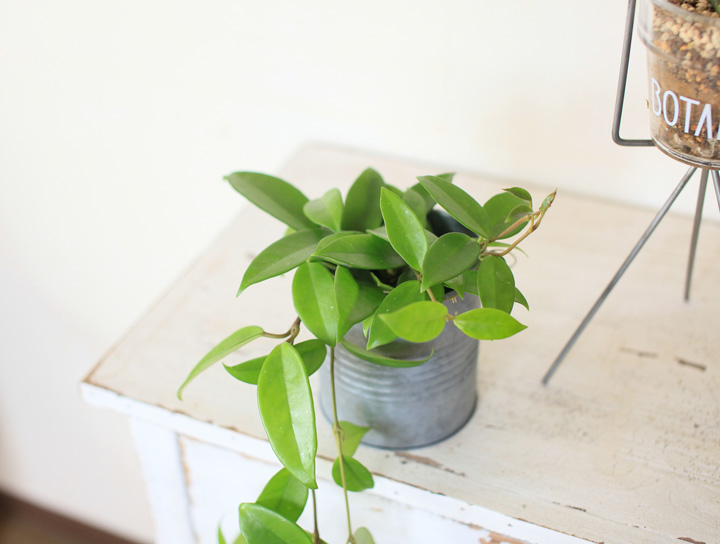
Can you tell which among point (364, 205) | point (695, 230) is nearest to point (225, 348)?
point (364, 205)

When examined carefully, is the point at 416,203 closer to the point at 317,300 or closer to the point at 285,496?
the point at 317,300

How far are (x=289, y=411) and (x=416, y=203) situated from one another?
175 millimetres

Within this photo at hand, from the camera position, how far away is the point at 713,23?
1.22 feet

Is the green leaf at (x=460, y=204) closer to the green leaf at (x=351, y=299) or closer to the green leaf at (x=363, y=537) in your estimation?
the green leaf at (x=351, y=299)

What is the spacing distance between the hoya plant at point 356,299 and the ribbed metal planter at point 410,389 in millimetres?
26

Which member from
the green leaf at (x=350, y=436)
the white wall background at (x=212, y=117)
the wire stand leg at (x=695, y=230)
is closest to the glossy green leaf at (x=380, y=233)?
the green leaf at (x=350, y=436)

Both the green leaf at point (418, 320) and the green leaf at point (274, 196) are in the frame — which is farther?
the green leaf at point (274, 196)

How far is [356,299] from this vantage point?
41 cm

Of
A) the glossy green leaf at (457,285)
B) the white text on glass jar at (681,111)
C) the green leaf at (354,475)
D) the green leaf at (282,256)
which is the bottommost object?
the green leaf at (354,475)

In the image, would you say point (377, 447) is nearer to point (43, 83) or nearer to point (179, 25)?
point (179, 25)

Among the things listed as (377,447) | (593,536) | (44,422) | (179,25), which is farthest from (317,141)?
(44,422)

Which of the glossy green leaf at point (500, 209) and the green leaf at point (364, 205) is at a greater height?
the glossy green leaf at point (500, 209)

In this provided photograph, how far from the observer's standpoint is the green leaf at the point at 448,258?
0.39m

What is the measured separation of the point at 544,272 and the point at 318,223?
0.31 m
